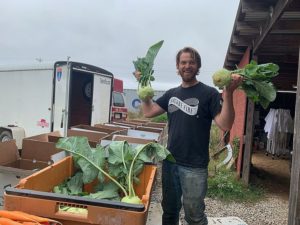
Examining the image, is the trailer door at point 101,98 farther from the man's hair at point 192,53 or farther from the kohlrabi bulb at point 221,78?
the kohlrabi bulb at point 221,78

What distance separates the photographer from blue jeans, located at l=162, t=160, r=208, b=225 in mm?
3523

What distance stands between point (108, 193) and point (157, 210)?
2790 millimetres

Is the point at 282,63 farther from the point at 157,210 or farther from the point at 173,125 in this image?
the point at 173,125

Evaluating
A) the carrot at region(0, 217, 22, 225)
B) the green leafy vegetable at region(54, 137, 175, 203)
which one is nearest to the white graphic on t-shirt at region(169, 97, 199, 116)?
the green leafy vegetable at region(54, 137, 175, 203)

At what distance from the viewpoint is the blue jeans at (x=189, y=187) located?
139 inches

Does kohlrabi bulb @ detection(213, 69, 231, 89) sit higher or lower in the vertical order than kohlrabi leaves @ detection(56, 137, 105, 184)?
higher

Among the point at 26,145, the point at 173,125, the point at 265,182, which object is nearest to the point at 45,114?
the point at 26,145

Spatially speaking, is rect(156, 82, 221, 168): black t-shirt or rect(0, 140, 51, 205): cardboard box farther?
rect(0, 140, 51, 205): cardboard box

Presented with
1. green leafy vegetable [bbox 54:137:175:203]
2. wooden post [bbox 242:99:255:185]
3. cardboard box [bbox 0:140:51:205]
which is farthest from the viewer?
wooden post [bbox 242:99:255:185]

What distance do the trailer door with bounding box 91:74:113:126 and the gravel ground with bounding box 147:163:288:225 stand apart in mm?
4729

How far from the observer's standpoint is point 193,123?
353 centimetres

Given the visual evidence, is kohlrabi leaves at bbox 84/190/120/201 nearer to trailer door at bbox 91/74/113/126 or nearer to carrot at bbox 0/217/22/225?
carrot at bbox 0/217/22/225

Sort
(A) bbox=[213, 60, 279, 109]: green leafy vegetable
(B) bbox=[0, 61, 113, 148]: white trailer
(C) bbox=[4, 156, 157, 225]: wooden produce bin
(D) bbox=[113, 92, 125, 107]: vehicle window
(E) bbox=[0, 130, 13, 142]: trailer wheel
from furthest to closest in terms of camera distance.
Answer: (D) bbox=[113, 92, 125, 107]: vehicle window → (E) bbox=[0, 130, 13, 142]: trailer wheel → (B) bbox=[0, 61, 113, 148]: white trailer → (A) bbox=[213, 60, 279, 109]: green leafy vegetable → (C) bbox=[4, 156, 157, 225]: wooden produce bin

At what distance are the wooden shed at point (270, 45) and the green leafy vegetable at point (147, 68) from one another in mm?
1378
